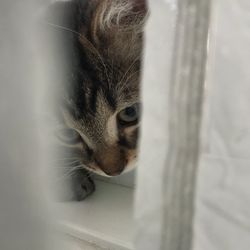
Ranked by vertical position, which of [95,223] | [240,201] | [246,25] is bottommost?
[95,223]

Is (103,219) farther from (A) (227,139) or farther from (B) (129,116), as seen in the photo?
(A) (227,139)

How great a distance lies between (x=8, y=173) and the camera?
13.5 inches

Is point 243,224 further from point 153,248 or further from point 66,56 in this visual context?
point 66,56

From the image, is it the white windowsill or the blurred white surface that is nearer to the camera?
the blurred white surface

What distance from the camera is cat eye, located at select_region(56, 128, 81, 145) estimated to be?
1.80ft

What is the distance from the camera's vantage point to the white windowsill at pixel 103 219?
0.44 metres

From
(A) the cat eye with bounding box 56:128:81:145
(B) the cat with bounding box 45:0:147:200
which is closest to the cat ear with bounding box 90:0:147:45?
(B) the cat with bounding box 45:0:147:200

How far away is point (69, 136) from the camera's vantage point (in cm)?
58

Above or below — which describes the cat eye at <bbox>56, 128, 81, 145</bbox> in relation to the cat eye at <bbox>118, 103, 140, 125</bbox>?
below

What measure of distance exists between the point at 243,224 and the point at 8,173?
0.64 ft

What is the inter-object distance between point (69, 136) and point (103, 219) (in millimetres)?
146

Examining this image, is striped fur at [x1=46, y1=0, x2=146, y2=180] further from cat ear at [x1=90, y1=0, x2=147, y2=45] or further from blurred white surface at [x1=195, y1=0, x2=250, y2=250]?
blurred white surface at [x1=195, y1=0, x2=250, y2=250]

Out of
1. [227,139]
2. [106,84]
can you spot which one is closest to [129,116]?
[106,84]

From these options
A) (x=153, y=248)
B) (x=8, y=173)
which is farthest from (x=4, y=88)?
(x=153, y=248)
